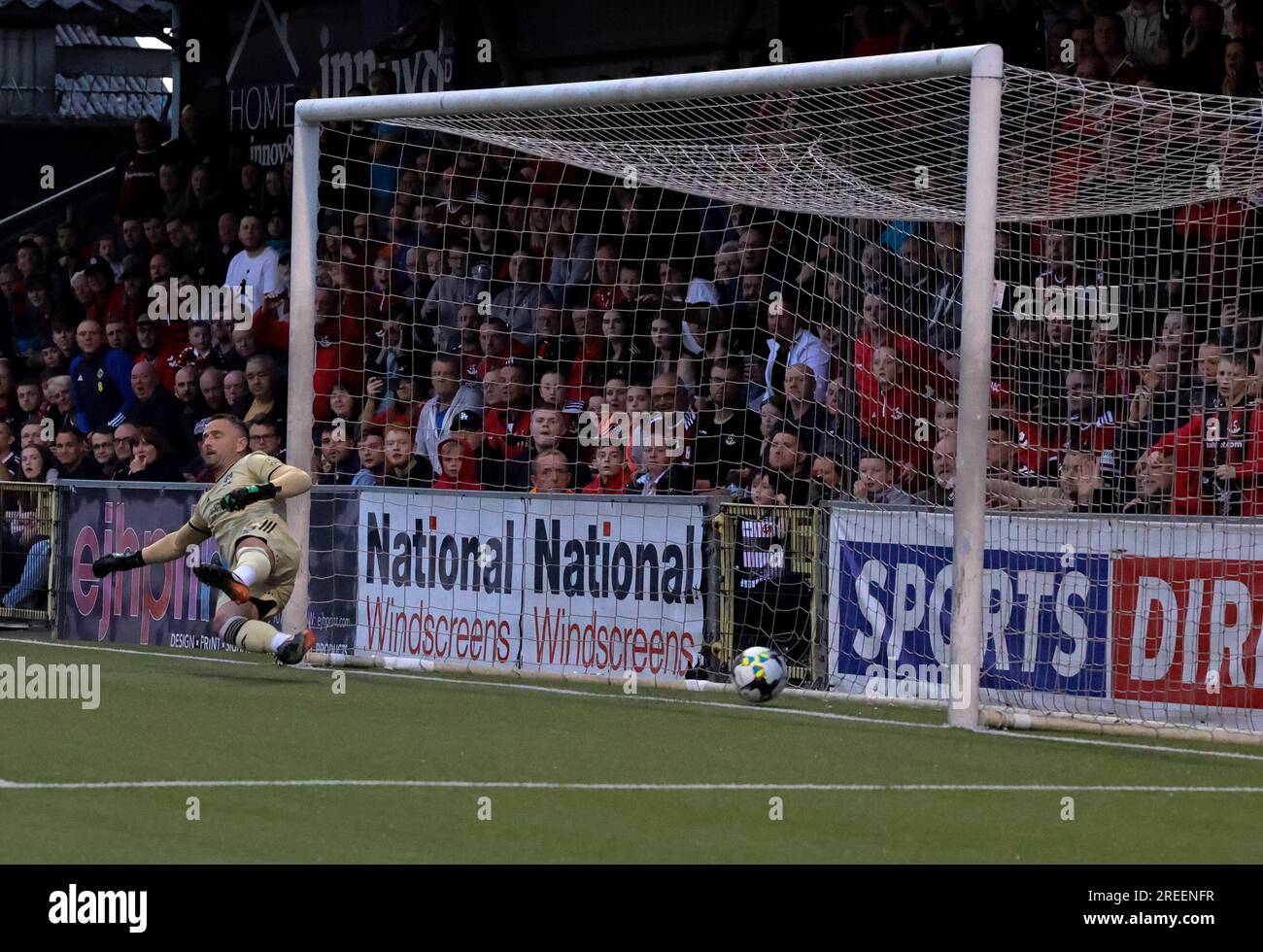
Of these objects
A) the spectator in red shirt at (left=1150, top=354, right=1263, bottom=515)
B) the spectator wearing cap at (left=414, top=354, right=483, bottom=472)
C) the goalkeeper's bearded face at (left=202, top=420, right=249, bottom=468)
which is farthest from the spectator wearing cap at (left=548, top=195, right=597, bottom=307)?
the spectator in red shirt at (left=1150, top=354, right=1263, bottom=515)

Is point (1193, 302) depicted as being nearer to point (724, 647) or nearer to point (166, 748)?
point (724, 647)

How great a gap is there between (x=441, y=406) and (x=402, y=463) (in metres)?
0.87

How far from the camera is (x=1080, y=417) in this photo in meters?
12.4

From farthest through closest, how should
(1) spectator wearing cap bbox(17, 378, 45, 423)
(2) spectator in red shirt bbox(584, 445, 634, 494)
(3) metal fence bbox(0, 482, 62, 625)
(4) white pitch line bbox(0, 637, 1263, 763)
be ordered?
(1) spectator wearing cap bbox(17, 378, 45, 423) < (3) metal fence bbox(0, 482, 62, 625) < (2) spectator in red shirt bbox(584, 445, 634, 494) < (4) white pitch line bbox(0, 637, 1263, 763)

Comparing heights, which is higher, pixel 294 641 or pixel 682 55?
pixel 682 55

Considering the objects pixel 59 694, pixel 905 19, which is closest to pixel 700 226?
pixel 905 19

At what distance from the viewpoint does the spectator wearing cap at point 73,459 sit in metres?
17.8

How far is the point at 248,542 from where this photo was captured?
11.3 meters

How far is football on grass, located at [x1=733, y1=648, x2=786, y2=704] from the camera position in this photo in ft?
32.6

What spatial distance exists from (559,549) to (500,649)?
0.77 metres

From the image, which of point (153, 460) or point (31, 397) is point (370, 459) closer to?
point (153, 460)

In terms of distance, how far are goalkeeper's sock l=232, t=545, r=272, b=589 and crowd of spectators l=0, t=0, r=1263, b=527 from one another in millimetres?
2513

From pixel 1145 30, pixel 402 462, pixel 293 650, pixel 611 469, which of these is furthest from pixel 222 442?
pixel 1145 30

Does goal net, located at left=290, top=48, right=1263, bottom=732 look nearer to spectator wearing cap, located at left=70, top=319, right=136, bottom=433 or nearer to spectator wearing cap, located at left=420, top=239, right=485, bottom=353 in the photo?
spectator wearing cap, located at left=420, top=239, right=485, bottom=353
